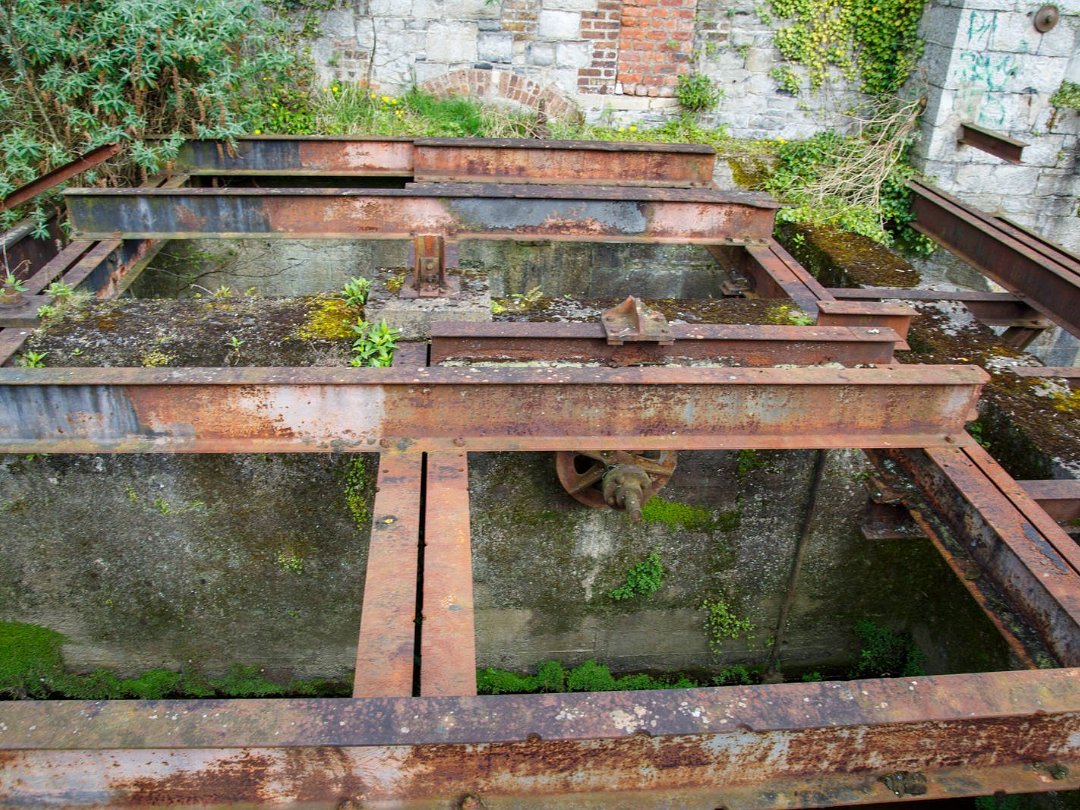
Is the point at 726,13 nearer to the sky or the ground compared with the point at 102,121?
nearer to the sky

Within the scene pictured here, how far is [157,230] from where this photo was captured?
15.4 ft

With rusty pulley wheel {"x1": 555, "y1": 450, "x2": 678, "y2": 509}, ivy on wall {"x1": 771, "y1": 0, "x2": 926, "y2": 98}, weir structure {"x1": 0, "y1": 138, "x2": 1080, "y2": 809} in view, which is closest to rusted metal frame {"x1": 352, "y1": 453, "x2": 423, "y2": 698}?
weir structure {"x1": 0, "y1": 138, "x2": 1080, "y2": 809}

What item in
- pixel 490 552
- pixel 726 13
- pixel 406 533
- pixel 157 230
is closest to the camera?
pixel 406 533

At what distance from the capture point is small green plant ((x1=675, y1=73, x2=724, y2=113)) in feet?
25.5

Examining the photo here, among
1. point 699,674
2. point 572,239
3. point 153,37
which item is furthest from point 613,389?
point 153,37

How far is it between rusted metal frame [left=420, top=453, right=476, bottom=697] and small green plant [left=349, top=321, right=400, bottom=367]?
673 mm

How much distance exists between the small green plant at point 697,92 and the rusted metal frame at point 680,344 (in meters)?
4.89

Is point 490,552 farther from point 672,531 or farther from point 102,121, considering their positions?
point 102,121

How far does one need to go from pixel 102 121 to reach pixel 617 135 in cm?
438

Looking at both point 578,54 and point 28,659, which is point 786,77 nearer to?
point 578,54

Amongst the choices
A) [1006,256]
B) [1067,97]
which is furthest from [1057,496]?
[1067,97]

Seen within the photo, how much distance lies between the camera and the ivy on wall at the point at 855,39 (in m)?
7.55

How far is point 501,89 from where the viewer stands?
779 cm

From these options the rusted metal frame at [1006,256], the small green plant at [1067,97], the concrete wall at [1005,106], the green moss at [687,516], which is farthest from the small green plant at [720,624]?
the small green plant at [1067,97]
